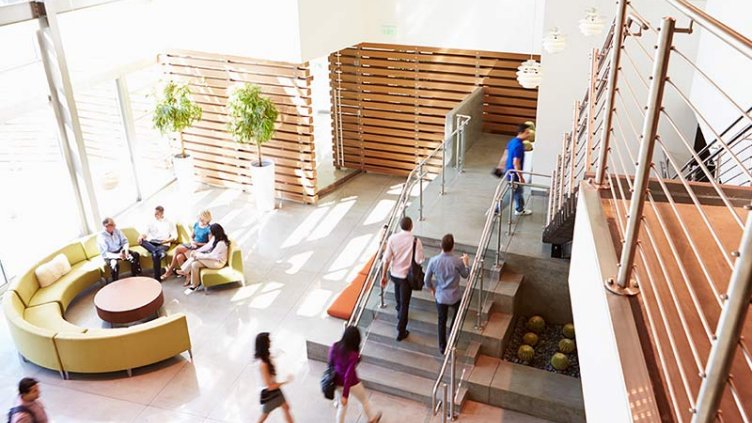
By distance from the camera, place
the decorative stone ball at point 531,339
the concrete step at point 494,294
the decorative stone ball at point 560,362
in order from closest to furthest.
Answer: the decorative stone ball at point 560,362, the concrete step at point 494,294, the decorative stone ball at point 531,339

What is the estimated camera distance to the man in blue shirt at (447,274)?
759 centimetres

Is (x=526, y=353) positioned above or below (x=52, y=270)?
below

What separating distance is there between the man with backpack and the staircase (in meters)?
3.24

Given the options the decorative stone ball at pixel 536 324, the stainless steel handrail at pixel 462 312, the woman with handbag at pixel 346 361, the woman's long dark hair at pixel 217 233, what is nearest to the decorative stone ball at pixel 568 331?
the decorative stone ball at pixel 536 324

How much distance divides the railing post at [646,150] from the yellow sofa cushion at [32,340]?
7.25 meters

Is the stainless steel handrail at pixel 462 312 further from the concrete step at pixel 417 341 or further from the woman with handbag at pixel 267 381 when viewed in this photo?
the woman with handbag at pixel 267 381

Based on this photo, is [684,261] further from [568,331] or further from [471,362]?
[568,331]

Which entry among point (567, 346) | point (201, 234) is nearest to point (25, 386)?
point (201, 234)

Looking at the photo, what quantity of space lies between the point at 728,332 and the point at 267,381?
19.0 ft

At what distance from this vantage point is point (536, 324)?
905cm

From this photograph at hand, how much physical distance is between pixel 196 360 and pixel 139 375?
0.70 metres

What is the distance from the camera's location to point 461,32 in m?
12.1

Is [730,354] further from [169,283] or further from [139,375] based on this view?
[169,283]

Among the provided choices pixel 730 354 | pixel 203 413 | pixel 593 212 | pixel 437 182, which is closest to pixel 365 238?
pixel 437 182
